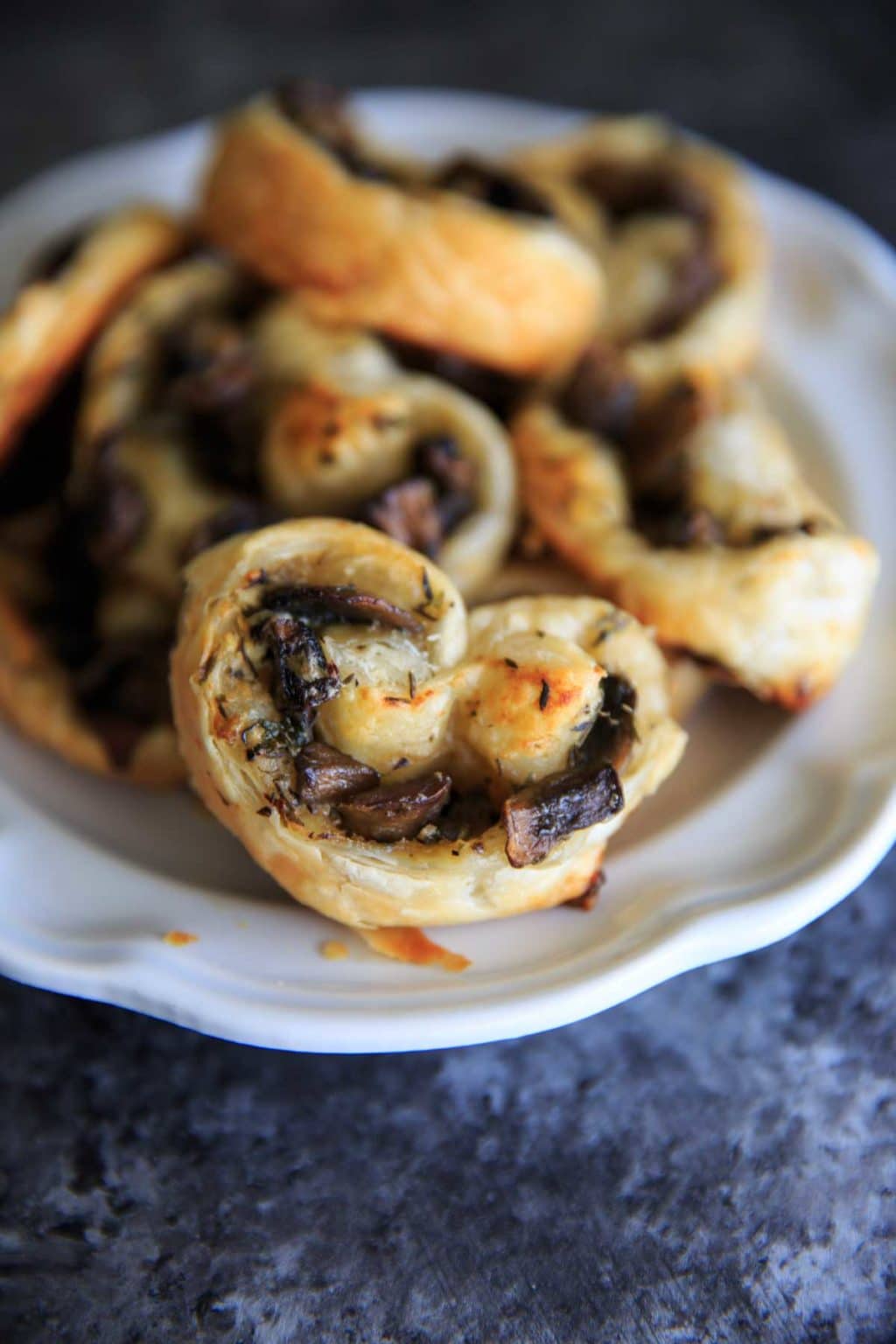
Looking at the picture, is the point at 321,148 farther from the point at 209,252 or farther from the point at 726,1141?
the point at 726,1141

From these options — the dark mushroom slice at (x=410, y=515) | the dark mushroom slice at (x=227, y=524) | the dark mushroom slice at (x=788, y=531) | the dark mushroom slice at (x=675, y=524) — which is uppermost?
the dark mushroom slice at (x=788, y=531)

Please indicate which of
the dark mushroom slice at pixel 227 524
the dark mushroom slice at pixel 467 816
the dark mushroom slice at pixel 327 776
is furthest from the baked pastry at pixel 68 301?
the dark mushroom slice at pixel 467 816

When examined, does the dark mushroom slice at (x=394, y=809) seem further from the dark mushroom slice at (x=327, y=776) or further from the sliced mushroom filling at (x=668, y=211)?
the sliced mushroom filling at (x=668, y=211)

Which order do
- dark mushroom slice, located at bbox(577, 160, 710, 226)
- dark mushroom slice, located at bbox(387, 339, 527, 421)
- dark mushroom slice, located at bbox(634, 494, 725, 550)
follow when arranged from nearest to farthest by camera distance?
dark mushroom slice, located at bbox(634, 494, 725, 550) < dark mushroom slice, located at bbox(387, 339, 527, 421) < dark mushroom slice, located at bbox(577, 160, 710, 226)

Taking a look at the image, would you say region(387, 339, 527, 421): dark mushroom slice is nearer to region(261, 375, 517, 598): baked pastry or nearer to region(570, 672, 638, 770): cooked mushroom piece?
region(261, 375, 517, 598): baked pastry

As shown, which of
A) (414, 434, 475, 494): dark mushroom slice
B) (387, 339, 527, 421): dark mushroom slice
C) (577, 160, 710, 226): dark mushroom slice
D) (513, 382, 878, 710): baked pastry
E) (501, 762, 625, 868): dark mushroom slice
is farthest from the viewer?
(577, 160, 710, 226): dark mushroom slice

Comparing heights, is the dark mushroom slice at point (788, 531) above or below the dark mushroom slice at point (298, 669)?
above

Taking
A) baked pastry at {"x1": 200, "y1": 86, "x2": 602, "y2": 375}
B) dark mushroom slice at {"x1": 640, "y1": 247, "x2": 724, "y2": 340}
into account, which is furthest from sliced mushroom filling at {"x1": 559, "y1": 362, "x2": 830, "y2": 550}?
dark mushroom slice at {"x1": 640, "y1": 247, "x2": 724, "y2": 340}

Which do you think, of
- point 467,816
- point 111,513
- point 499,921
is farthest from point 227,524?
point 499,921
